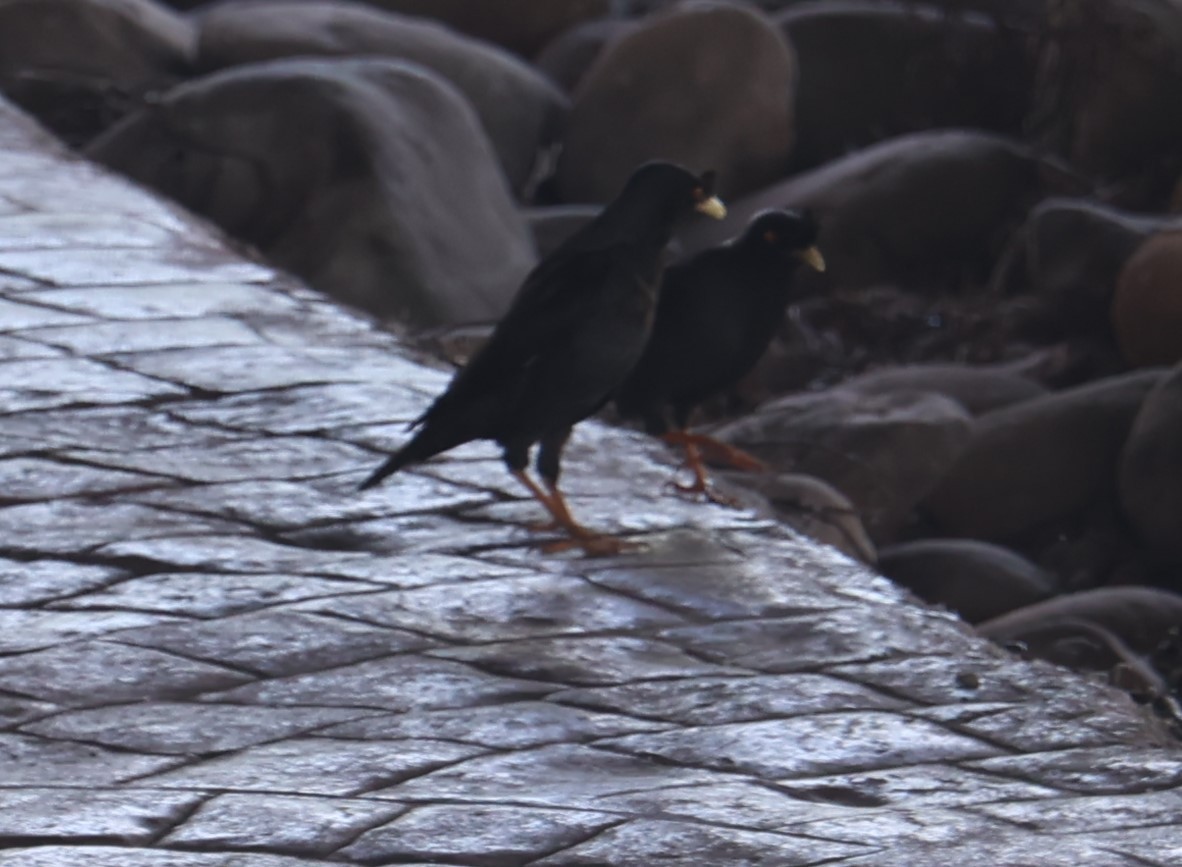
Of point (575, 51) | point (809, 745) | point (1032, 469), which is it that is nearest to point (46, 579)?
point (809, 745)

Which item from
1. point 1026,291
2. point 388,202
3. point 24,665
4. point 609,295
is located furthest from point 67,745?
point 1026,291

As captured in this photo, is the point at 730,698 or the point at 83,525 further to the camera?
the point at 83,525

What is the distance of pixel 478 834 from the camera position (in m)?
2.77

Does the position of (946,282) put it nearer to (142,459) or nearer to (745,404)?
(745,404)

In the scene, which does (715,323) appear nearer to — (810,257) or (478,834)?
(810,257)

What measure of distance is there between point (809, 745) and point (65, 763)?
43.0 inches

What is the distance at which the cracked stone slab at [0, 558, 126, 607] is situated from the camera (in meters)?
3.74

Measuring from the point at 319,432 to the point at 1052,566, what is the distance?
3849 mm

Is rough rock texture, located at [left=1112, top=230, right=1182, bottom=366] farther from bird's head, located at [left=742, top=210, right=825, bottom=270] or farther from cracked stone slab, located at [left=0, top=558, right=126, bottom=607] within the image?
cracked stone slab, located at [left=0, top=558, right=126, bottom=607]

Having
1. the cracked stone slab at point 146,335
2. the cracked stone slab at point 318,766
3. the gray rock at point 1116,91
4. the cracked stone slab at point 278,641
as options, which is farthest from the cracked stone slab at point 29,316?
the gray rock at point 1116,91

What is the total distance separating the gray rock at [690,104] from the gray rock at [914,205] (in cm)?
41

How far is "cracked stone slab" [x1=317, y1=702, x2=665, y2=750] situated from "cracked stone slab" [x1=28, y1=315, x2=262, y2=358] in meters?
2.43

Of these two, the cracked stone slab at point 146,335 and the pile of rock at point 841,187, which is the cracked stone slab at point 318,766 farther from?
the pile of rock at point 841,187

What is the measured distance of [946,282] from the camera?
Result: 1072 cm
